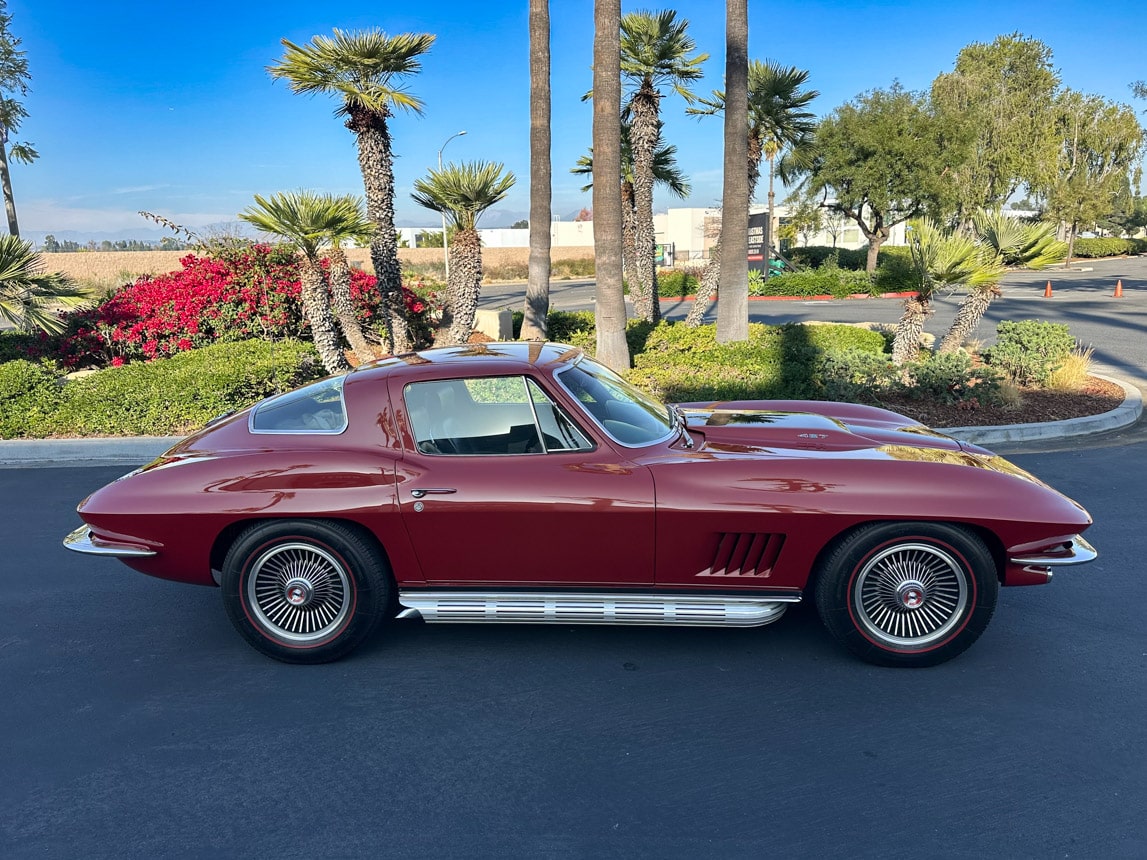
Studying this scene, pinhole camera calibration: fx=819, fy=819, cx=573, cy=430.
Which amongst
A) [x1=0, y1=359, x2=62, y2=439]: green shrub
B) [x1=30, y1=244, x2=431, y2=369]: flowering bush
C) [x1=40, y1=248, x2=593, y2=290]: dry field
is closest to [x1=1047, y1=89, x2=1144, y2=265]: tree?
[x1=40, y1=248, x2=593, y2=290]: dry field

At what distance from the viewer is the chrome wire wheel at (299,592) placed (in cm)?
409

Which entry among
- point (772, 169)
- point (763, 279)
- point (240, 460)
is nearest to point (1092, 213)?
point (772, 169)

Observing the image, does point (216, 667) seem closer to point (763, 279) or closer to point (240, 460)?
point (240, 460)

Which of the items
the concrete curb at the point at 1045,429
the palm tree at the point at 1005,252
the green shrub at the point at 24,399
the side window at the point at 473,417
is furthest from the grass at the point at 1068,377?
the green shrub at the point at 24,399

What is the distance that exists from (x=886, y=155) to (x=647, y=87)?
2069cm

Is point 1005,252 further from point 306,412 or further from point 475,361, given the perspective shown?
point 306,412

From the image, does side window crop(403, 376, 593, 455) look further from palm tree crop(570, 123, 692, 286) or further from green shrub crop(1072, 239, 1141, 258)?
green shrub crop(1072, 239, 1141, 258)

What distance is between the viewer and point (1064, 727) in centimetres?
346

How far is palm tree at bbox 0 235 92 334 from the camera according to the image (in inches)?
418

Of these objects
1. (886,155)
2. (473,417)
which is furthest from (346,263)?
(886,155)

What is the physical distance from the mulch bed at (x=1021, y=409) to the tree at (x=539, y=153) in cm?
616

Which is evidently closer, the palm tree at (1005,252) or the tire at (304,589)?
the tire at (304,589)

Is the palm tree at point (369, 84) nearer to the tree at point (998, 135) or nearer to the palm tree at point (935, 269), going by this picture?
the palm tree at point (935, 269)

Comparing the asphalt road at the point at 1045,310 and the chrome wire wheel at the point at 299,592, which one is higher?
the asphalt road at the point at 1045,310
